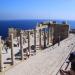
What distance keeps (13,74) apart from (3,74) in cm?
73

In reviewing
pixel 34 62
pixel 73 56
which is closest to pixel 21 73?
pixel 34 62

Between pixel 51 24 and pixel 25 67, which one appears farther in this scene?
pixel 51 24

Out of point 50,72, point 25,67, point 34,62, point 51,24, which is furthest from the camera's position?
point 51,24

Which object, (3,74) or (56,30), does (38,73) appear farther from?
(56,30)

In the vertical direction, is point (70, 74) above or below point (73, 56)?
below

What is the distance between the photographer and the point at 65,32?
37.6 meters

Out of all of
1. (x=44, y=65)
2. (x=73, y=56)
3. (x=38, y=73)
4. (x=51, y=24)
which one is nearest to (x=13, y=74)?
(x=38, y=73)

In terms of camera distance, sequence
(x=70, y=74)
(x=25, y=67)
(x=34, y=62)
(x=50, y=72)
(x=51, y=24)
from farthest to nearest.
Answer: (x=51, y=24) → (x=34, y=62) → (x=25, y=67) → (x=50, y=72) → (x=70, y=74)

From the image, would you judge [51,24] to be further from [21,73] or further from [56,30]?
[21,73]

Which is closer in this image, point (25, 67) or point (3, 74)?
point (3, 74)

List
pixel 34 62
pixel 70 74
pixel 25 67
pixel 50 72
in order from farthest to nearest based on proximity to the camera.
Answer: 1. pixel 34 62
2. pixel 25 67
3. pixel 50 72
4. pixel 70 74

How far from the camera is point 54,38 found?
3788 cm

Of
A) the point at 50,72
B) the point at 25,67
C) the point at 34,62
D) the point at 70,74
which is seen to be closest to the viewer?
the point at 70,74

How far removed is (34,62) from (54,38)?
66.1 feet
